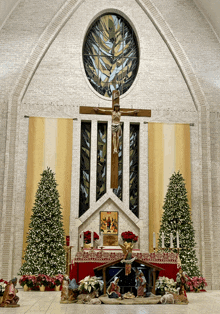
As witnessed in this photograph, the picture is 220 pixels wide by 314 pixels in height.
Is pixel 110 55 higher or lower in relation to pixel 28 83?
higher

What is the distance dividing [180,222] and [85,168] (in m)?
4.29

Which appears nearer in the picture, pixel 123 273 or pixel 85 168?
pixel 123 273

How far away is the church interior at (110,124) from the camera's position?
15.0m

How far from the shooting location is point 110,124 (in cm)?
1627

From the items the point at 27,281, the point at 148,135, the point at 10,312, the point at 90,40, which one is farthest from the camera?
the point at 90,40

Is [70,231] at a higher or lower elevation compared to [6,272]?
higher

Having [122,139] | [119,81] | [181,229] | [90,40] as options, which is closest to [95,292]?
[181,229]

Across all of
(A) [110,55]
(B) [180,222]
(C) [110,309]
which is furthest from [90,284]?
(A) [110,55]

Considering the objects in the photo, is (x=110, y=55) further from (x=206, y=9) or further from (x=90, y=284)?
(x=90, y=284)

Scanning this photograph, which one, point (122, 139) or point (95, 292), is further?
point (122, 139)

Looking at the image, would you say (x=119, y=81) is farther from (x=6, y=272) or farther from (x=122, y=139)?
(x=6, y=272)

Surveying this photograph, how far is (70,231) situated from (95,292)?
20.7ft

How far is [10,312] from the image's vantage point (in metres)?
7.46

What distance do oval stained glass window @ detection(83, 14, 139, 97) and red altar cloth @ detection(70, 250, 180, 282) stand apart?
8791 millimetres
